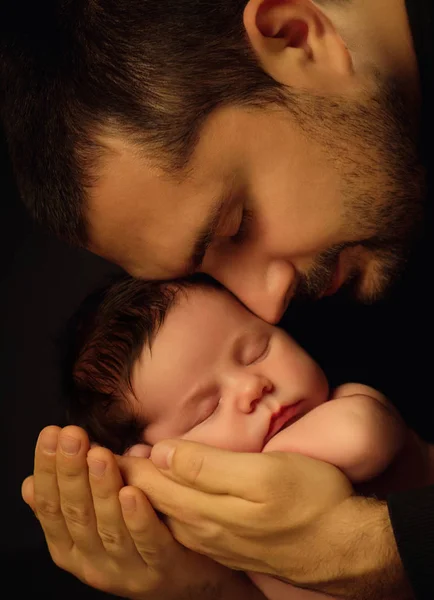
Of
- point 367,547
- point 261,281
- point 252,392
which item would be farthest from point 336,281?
point 367,547

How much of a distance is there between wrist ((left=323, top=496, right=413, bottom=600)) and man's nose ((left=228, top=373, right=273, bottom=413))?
225 mm

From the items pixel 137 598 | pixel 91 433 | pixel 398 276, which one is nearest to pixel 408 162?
pixel 398 276

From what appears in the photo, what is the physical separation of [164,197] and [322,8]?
1.33ft

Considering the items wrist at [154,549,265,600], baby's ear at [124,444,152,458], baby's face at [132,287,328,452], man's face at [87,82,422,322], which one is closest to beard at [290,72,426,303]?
man's face at [87,82,422,322]

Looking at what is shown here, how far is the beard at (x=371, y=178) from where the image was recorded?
133cm

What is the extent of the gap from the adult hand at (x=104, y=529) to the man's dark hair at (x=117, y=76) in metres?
0.35

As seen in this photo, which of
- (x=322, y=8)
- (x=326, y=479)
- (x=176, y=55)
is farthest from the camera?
(x=322, y=8)

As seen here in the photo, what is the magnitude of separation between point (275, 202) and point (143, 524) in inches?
19.7

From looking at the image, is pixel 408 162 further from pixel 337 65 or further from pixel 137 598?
pixel 137 598

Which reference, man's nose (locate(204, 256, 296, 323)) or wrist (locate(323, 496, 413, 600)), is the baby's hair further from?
wrist (locate(323, 496, 413, 600))

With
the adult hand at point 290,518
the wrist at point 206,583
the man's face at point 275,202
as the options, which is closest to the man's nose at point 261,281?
the man's face at point 275,202

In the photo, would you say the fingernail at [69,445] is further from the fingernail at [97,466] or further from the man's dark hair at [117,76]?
the man's dark hair at [117,76]

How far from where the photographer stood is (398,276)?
57.1 inches

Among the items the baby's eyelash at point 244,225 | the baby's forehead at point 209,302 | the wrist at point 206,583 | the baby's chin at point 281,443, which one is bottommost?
the wrist at point 206,583
